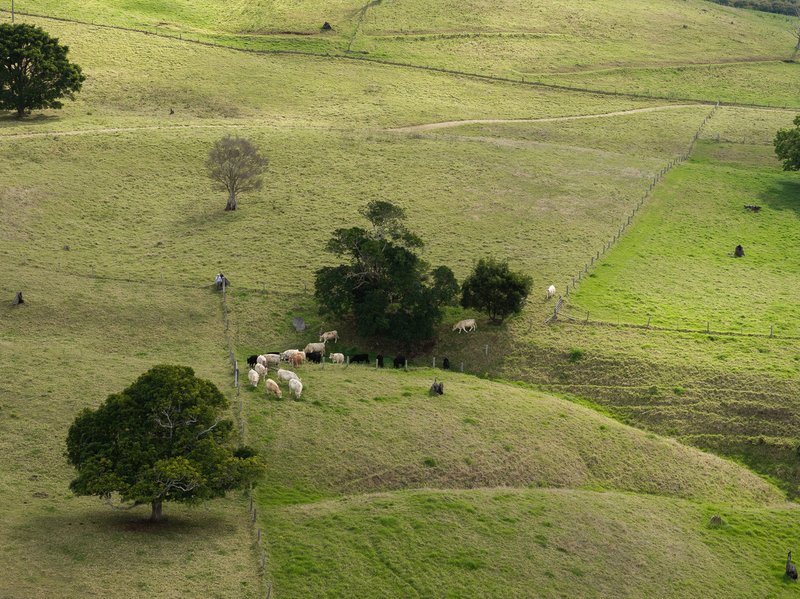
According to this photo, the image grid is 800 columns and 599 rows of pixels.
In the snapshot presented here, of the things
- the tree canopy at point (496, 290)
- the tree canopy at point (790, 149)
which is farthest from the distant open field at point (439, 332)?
the tree canopy at point (790, 149)

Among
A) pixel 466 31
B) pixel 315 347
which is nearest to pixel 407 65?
pixel 466 31

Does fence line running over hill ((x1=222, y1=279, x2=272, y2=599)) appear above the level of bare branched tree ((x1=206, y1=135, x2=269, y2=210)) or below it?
below

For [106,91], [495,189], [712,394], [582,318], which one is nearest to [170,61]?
[106,91]

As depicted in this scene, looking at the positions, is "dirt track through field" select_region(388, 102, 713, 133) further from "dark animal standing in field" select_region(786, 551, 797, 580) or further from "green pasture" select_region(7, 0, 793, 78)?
"dark animal standing in field" select_region(786, 551, 797, 580)

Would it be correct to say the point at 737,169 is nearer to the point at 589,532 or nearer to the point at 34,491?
the point at 589,532

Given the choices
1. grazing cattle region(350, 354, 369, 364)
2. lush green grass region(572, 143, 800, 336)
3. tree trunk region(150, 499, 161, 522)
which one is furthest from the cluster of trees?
tree trunk region(150, 499, 161, 522)

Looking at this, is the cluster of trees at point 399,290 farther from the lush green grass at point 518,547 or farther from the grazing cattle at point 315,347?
the lush green grass at point 518,547
